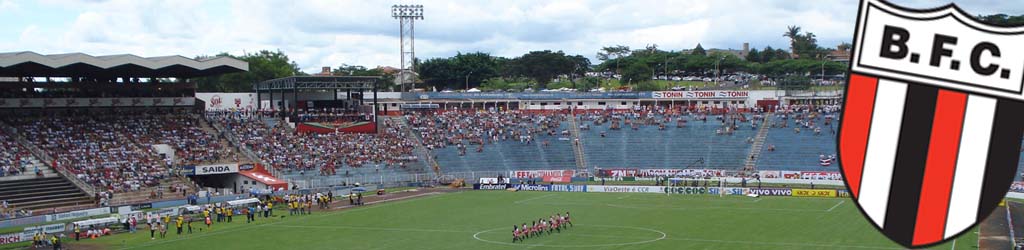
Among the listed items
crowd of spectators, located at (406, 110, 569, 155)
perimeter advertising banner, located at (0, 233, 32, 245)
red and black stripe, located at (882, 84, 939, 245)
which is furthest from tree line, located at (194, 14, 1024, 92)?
red and black stripe, located at (882, 84, 939, 245)

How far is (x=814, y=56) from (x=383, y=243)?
5152 inches

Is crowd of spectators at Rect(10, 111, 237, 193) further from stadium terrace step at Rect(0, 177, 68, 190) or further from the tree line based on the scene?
the tree line

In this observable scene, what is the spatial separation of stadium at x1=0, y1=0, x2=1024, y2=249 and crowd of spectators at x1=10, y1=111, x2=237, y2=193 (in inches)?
6.8

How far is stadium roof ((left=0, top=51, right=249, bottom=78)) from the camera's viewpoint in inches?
2238

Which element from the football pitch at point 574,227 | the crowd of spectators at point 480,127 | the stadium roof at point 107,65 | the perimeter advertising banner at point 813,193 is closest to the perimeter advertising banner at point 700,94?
the crowd of spectators at point 480,127

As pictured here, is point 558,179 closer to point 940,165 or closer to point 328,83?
point 328,83

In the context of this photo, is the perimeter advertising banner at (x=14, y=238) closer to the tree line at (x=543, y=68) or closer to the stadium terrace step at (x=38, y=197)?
the stadium terrace step at (x=38, y=197)

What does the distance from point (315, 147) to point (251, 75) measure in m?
55.4

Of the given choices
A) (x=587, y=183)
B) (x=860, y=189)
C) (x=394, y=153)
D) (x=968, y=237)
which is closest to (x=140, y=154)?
(x=394, y=153)

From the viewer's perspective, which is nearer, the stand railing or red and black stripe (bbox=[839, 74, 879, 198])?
red and black stripe (bbox=[839, 74, 879, 198])

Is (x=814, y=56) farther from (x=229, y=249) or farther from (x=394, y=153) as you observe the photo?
(x=229, y=249)

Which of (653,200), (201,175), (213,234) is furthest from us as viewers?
(201,175)

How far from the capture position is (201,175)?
214 feet

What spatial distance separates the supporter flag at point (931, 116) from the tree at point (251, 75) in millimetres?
115882
